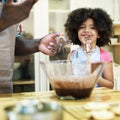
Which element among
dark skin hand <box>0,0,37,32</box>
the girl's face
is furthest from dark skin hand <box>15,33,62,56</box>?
the girl's face

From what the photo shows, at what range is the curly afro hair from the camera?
1.78 m

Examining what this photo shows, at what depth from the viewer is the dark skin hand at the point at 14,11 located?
95 centimetres

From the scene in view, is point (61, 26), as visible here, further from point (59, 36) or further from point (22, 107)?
point (22, 107)

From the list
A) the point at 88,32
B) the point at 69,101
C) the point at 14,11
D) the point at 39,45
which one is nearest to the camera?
the point at 69,101

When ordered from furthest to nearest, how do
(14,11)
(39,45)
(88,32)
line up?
(88,32)
(39,45)
(14,11)

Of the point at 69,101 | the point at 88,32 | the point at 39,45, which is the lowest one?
the point at 69,101

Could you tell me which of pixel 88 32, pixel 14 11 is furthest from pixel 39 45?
pixel 88 32

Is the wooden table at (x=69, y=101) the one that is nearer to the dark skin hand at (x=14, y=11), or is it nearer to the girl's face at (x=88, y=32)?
the dark skin hand at (x=14, y=11)

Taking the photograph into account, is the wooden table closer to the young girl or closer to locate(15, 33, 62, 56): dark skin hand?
locate(15, 33, 62, 56): dark skin hand

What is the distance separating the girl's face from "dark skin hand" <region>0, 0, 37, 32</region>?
0.78 metres

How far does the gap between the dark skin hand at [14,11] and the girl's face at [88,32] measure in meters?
0.78

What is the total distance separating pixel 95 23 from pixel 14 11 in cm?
91

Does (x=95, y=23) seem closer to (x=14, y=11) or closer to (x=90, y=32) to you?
(x=90, y=32)

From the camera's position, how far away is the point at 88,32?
1715 millimetres
